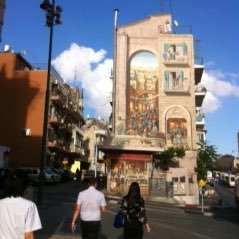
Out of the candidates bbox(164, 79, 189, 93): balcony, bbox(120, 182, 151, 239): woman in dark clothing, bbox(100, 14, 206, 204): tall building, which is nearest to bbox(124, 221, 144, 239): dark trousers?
bbox(120, 182, 151, 239): woman in dark clothing

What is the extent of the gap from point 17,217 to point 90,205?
336 centimetres

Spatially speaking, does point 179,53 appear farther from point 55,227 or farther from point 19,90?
point 55,227

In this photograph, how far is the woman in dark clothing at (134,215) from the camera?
316 inches

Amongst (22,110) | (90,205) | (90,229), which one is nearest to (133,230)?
(90,229)

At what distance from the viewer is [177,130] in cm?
4719

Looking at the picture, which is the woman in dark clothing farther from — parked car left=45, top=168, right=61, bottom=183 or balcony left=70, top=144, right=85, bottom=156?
balcony left=70, top=144, right=85, bottom=156

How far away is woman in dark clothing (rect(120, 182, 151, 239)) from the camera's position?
26.4ft

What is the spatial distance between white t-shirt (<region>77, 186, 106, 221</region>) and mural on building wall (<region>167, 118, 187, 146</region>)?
39.0 meters

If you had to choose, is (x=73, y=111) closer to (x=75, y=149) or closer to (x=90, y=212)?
(x=75, y=149)

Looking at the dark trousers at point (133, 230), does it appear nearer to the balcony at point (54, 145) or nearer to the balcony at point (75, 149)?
the balcony at point (54, 145)

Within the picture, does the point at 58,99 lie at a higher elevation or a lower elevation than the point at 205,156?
higher

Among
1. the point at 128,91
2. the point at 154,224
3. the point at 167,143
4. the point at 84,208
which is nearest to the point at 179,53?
the point at 128,91

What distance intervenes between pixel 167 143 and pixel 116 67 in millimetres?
9856

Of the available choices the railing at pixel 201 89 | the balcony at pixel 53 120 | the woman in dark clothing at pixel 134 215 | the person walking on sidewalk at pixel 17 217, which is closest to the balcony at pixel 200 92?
the railing at pixel 201 89
